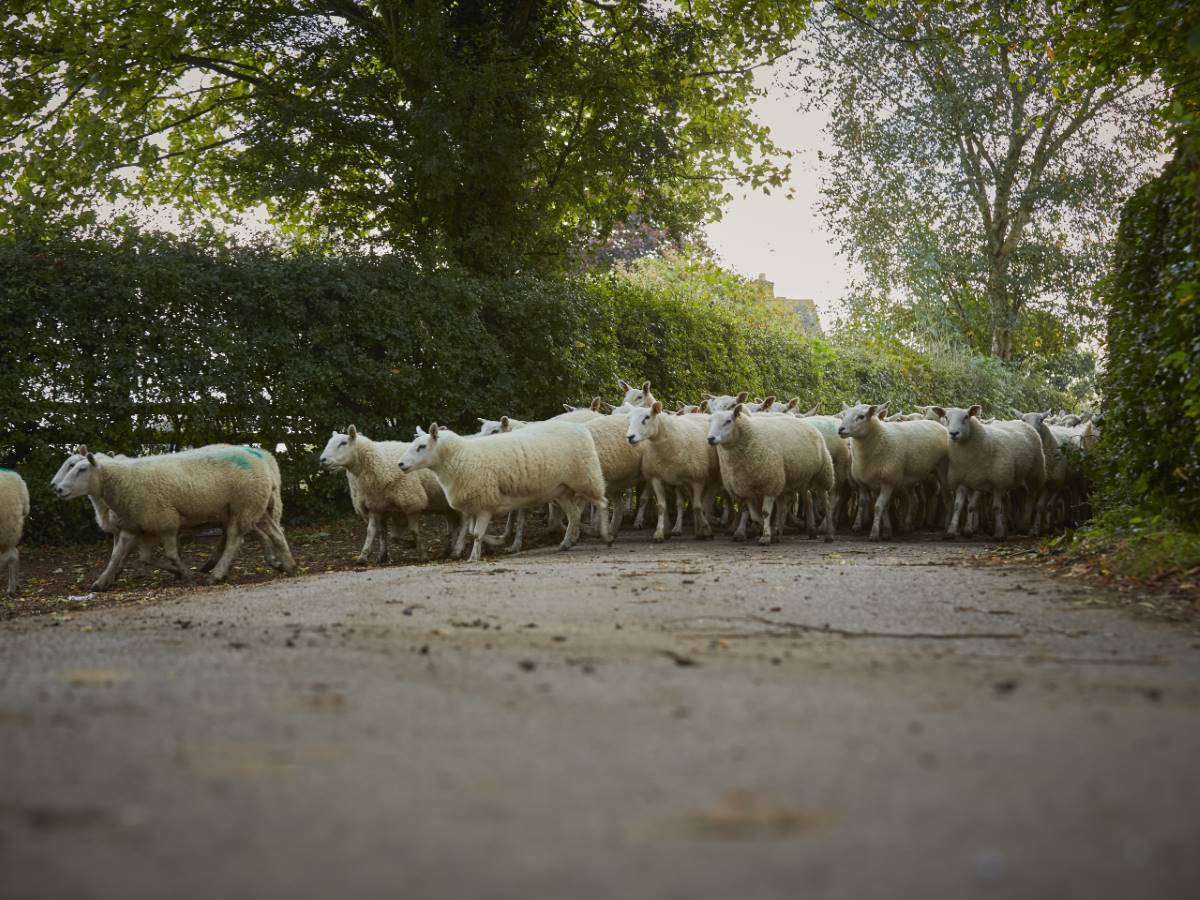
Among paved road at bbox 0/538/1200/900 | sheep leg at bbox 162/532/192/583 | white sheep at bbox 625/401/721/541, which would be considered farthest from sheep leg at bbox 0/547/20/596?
white sheep at bbox 625/401/721/541

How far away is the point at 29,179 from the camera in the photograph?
61.7ft

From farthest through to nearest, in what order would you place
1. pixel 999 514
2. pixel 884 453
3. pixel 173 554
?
pixel 884 453 → pixel 999 514 → pixel 173 554

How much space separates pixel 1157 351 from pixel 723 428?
559 centimetres

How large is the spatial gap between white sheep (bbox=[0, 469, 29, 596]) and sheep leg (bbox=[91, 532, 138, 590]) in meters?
0.76

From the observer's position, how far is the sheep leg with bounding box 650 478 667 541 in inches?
566

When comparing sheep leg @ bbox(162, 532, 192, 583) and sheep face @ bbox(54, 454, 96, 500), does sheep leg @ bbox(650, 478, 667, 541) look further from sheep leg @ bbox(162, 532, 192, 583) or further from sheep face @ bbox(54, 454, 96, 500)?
sheep face @ bbox(54, 454, 96, 500)

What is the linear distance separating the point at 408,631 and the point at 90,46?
14.9m

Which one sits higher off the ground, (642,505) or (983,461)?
(983,461)

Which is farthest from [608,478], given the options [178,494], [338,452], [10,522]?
[10,522]

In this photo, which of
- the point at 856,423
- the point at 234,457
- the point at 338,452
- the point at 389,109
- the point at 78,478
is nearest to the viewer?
the point at 78,478

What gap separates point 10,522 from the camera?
11047 mm

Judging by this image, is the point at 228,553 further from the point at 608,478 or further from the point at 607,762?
the point at 607,762

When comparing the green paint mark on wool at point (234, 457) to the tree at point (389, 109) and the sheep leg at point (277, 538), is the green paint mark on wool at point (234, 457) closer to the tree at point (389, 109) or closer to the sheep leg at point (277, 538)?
the sheep leg at point (277, 538)

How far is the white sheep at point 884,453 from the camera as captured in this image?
15.2 metres
